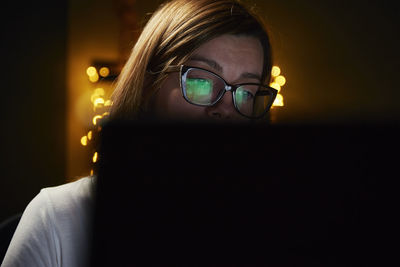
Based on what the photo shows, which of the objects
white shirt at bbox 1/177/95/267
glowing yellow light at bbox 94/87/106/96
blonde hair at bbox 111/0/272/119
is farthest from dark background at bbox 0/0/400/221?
white shirt at bbox 1/177/95/267

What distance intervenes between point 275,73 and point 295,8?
2.72ft

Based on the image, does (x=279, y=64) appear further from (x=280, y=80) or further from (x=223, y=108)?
(x=223, y=108)

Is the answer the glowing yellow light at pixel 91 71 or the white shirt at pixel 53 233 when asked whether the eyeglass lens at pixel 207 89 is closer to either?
the white shirt at pixel 53 233

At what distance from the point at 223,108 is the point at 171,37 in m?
0.23

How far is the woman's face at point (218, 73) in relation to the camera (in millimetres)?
778

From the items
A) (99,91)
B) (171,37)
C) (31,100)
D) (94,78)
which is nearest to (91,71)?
(94,78)

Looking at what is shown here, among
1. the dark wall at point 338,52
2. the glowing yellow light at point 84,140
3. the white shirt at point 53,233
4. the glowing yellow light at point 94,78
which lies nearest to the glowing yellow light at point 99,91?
the glowing yellow light at point 94,78

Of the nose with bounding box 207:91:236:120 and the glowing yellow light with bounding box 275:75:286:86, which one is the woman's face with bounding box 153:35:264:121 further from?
the glowing yellow light with bounding box 275:75:286:86

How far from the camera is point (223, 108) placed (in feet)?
2.59

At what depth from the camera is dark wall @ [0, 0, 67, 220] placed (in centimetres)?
275

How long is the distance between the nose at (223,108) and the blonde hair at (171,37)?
138mm

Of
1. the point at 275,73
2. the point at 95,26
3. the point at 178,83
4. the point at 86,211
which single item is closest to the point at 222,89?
the point at 178,83

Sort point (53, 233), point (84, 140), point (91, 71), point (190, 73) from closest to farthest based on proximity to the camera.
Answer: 1. point (53, 233)
2. point (190, 73)
3. point (84, 140)
4. point (91, 71)

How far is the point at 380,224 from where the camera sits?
23 cm
